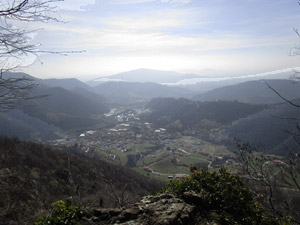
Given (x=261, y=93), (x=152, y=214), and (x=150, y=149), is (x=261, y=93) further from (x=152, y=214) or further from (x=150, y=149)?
(x=152, y=214)

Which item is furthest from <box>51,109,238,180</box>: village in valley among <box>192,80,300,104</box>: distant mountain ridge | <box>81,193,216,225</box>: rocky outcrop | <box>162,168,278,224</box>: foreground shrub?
<box>192,80,300,104</box>: distant mountain ridge

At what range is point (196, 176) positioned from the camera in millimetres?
5363

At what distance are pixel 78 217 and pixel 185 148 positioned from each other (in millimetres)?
74464

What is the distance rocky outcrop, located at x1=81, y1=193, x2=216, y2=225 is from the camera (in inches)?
141

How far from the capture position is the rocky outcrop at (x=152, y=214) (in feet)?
11.8

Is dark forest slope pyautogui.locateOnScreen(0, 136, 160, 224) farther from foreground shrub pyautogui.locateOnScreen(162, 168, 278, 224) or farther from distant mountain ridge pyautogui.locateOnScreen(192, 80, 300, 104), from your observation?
distant mountain ridge pyautogui.locateOnScreen(192, 80, 300, 104)

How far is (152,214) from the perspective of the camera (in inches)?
148

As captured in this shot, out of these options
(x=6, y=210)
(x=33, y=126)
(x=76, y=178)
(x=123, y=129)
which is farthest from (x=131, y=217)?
(x=33, y=126)

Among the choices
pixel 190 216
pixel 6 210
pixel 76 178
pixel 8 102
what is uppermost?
pixel 8 102

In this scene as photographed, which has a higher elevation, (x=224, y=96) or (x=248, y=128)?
(x=224, y=96)

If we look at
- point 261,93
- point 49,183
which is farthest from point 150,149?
point 261,93

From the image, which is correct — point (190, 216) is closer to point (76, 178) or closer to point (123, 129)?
point (76, 178)

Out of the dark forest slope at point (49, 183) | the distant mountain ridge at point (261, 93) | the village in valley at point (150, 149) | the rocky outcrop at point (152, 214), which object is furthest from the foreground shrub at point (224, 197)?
the distant mountain ridge at point (261, 93)

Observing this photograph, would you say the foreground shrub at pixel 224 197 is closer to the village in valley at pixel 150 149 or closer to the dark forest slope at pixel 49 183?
the dark forest slope at pixel 49 183
